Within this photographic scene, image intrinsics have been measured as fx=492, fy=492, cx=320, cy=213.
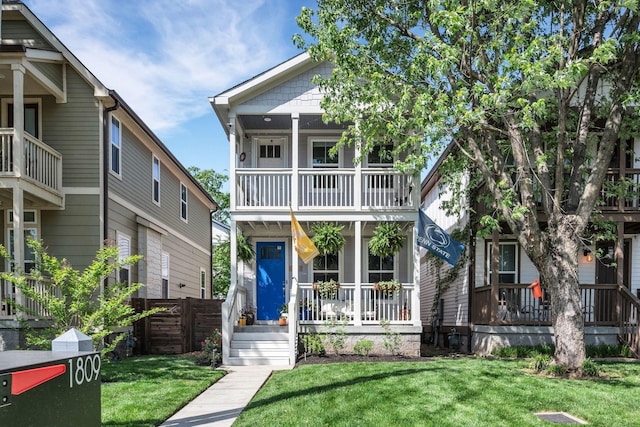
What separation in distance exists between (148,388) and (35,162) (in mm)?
6352

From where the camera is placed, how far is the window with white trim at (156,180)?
16.2 m

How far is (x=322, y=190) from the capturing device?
12.1 metres

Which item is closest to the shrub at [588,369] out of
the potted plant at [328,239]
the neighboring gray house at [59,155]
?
the potted plant at [328,239]

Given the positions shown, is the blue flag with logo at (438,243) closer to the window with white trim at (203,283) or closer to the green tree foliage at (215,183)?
the window with white trim at (203,283)

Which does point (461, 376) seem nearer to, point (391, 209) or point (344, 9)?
point (391, 209)

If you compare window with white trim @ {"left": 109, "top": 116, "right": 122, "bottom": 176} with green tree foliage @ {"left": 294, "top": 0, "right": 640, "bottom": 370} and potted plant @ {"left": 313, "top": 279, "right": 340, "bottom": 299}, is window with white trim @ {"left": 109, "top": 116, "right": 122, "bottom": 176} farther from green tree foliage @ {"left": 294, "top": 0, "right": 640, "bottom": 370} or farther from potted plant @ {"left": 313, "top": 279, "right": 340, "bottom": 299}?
potted plant @ {"left": 313, "top": 279, "right": 340, "bottom": 299}

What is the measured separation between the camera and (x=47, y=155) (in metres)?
11.5

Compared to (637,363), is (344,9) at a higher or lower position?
higher

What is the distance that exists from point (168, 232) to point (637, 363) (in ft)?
46.2

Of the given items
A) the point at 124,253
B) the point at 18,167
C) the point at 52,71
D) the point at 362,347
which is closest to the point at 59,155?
the point at 18,167

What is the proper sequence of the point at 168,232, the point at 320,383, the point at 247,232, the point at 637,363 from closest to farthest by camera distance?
the point at 320,383 → the point at 637,363 → the point at 247,232 → the point at 168,232

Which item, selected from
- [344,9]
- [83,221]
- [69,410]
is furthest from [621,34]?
[83,221]

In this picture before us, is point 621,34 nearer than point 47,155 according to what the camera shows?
Yes

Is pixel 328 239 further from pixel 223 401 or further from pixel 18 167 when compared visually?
pixel 18 167
